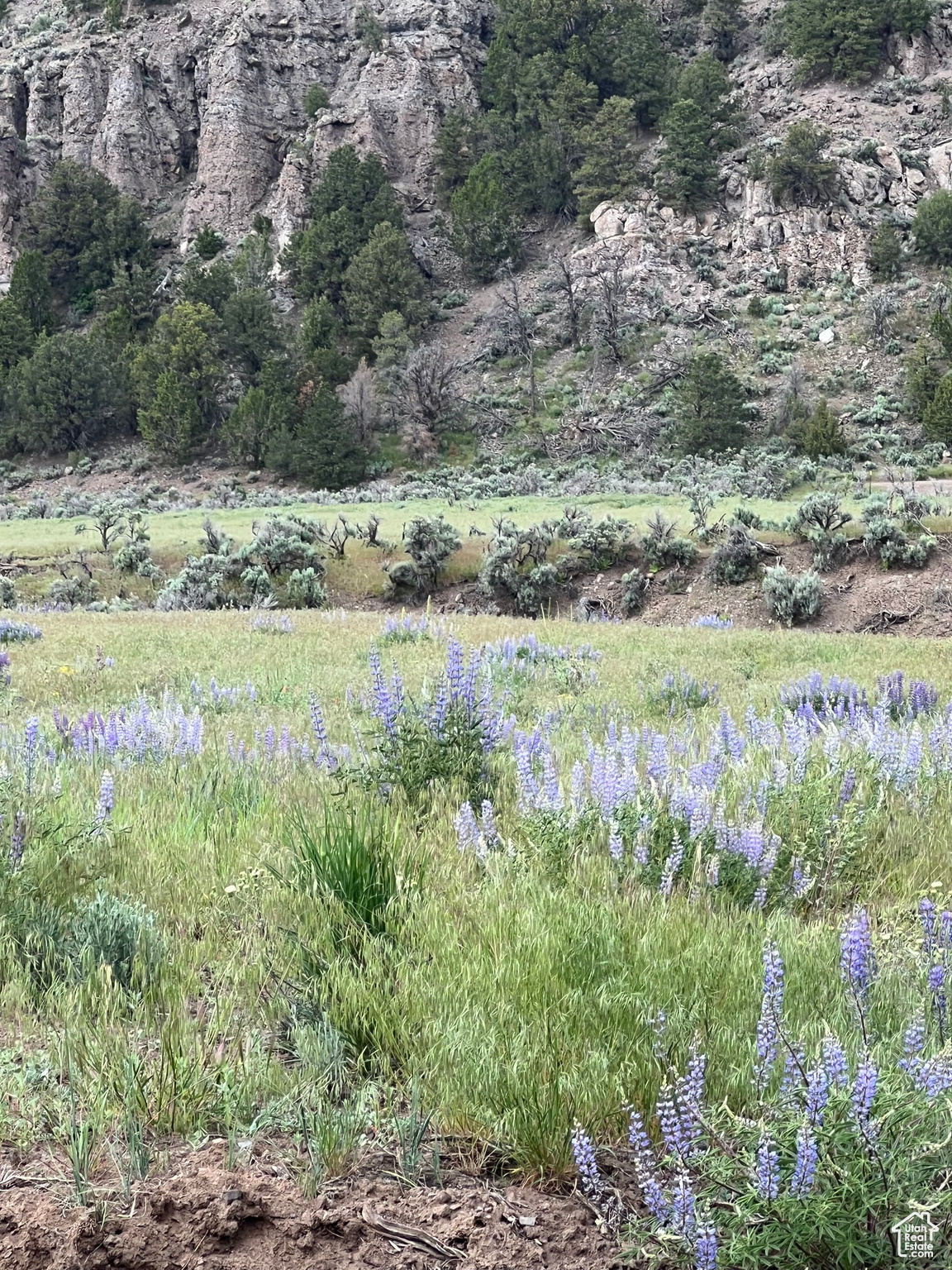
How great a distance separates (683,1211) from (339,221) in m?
67.6

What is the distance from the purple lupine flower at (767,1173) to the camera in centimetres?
142

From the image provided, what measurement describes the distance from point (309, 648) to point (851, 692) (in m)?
6.45

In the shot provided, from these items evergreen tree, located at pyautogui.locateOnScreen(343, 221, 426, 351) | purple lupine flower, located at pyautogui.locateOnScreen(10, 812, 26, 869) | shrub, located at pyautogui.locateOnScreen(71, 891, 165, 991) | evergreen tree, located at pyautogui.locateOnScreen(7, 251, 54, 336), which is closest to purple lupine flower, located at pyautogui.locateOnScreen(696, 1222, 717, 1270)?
shrub, located at pyautogui.locateOnScreen(71, 891, 165, 991)

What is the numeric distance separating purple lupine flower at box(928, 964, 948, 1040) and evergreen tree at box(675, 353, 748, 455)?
1738 inches

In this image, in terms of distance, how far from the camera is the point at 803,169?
193 feet

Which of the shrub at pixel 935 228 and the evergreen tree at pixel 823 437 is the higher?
the shrub at pixel 935 228

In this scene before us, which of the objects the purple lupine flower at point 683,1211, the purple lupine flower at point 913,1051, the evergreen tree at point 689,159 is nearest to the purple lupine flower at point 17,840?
the purple lupine flower at point 683,1211

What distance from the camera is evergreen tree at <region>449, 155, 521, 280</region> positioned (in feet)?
209

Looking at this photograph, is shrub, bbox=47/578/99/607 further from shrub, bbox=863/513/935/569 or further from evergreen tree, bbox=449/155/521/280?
evergreen tree, bbox=449/155/521/280

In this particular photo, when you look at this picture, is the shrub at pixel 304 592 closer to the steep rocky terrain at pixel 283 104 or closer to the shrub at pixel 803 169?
the steep rocky terrain at pixel 283 104

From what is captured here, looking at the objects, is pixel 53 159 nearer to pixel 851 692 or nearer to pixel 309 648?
pixel 309 648

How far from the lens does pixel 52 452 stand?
57.2 metres

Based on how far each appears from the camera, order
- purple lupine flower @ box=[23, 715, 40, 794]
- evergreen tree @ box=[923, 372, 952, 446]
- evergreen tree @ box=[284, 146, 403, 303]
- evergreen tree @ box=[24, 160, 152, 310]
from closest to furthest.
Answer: purple lupine flower @ box=[23, 715, 40, 794]
evergreen tree @ box=[923, 372, 952, 446]
evergreen tree @ box=[284, 146, 403, 303]
evergreen tree @ box=[24, 160, 152, 310]

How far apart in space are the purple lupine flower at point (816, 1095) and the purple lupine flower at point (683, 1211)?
252 mm
